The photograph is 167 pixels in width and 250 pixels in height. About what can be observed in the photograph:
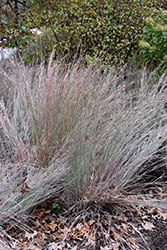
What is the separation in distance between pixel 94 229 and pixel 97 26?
516 centimetres

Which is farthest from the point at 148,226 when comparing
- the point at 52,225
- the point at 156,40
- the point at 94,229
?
the point at 156,40

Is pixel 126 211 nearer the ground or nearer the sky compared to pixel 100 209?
nearer the ground

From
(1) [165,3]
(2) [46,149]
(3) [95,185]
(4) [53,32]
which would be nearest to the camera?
(3) [95,185]

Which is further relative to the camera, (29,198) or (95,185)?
(95,185)

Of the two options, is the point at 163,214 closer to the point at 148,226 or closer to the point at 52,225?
the point at 148,226

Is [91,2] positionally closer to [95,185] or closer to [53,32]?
[53,32]

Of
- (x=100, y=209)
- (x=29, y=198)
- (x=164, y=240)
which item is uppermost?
(x=29, y=198)

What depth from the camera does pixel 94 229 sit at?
2.00 m

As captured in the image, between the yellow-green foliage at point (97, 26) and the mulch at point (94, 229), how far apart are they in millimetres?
4491

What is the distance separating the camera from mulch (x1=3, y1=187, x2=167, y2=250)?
191 centimetres

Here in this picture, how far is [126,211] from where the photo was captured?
231cm

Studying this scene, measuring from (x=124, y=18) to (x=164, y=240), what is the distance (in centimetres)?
548

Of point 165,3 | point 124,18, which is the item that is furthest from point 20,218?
point 165,3

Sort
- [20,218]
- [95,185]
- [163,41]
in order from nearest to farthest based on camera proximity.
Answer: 1. [20,218]
2. [95,185]
3. [163,41]
